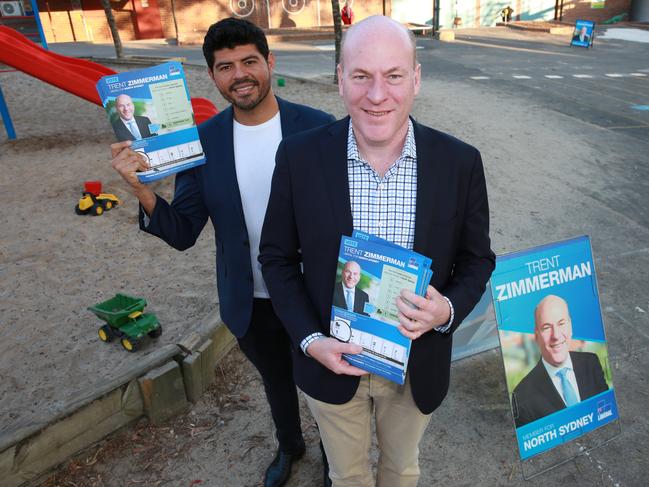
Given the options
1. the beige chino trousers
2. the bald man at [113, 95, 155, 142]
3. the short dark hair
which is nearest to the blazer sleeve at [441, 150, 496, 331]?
the beige chino trousers

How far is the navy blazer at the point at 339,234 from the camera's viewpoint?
1.87 m

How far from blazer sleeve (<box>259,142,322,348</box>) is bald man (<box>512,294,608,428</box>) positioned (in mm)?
1684

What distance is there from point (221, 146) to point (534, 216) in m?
5.14

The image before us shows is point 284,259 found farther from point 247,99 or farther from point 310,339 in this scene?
point 247,99

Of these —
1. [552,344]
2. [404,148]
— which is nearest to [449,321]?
[404,148]

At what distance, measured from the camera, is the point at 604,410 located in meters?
3.21

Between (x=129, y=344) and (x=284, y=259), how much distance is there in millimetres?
2461

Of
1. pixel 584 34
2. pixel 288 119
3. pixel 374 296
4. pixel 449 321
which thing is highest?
pixel 288 119

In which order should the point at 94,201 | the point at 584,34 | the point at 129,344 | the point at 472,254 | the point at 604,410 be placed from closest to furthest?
the point at 472,254 < the point at 604,410 < the point at 129,344 < the point at 94,201 < the point at 584,34

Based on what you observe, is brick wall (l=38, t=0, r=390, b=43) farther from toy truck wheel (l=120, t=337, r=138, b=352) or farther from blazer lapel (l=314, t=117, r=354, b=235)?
blazer lapel (l=314, t=117, r=354, b=235)

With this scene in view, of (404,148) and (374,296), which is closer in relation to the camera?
(374,296)

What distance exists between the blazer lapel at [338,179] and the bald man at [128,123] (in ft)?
2.92

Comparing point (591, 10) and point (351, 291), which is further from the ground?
point (591, 10)

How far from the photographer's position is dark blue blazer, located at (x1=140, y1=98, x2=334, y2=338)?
238cm
